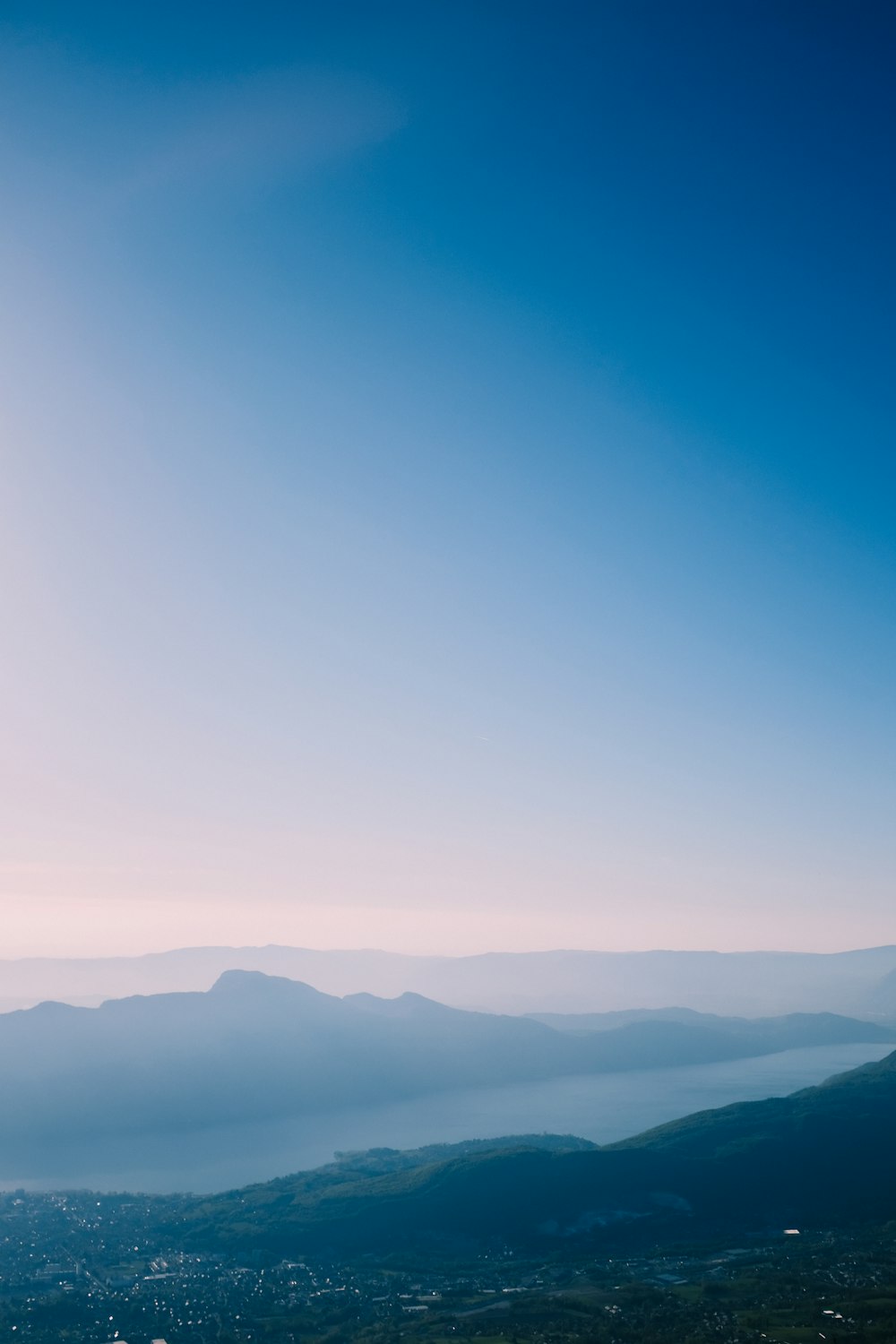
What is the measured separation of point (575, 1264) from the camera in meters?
78.2

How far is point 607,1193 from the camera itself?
334ft

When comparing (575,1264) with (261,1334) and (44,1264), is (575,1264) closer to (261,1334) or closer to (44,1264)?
(261,1334)

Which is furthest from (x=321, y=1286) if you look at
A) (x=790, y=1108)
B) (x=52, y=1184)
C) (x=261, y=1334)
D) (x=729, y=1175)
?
(x=52, y=1184)

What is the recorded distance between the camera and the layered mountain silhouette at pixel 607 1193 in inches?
3671

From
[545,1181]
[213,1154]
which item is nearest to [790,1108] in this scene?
[545,1181]

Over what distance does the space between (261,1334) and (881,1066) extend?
5207 inches

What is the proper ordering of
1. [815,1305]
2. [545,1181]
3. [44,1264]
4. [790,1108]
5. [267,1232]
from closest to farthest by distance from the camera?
[815,1305], [44,1264], [267,1232], [545,1181], [790,1108]

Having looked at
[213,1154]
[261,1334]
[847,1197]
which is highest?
[261,1334]

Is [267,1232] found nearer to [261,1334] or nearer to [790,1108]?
[261,1334]

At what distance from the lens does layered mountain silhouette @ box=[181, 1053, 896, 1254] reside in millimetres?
93250

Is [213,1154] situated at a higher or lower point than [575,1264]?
lower

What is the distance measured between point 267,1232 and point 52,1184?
79.8 meters

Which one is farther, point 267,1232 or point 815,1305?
point 267,1232

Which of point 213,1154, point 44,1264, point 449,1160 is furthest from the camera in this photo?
point 213,1154
